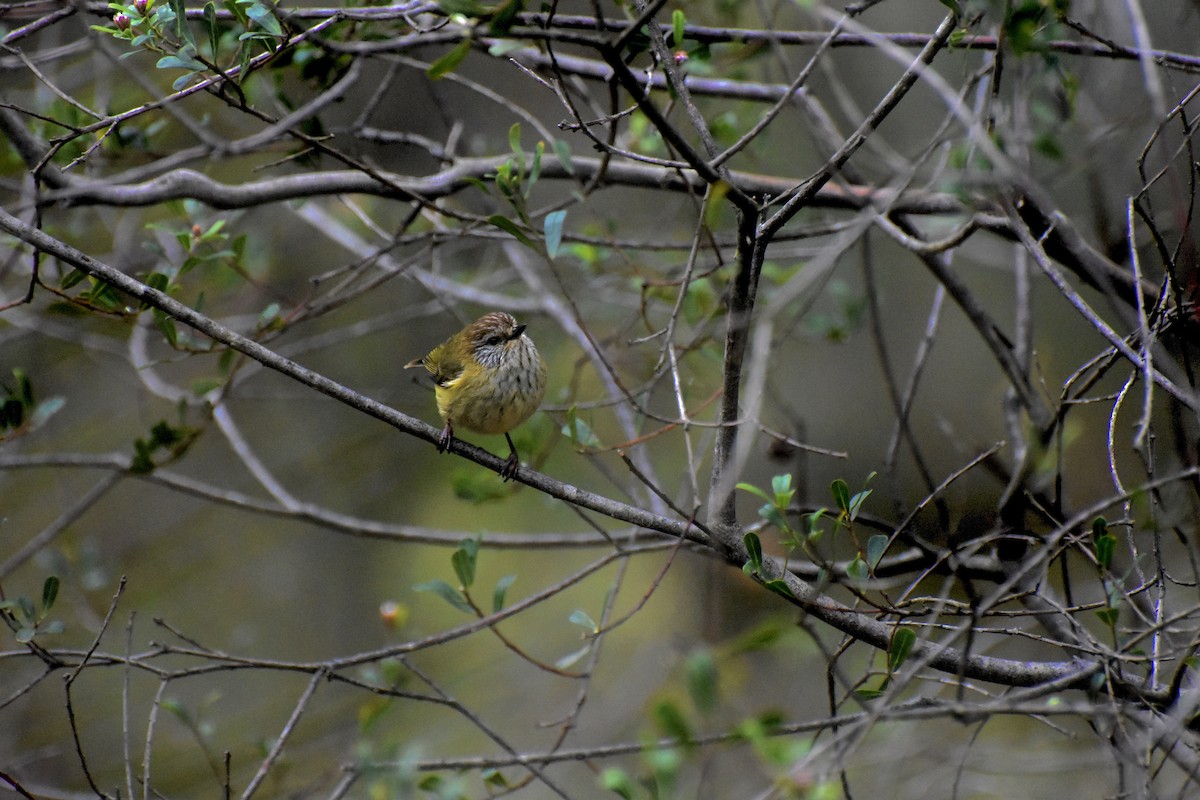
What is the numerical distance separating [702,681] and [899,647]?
1.02 metres

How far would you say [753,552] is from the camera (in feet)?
8.55

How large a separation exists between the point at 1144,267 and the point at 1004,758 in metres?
3.28

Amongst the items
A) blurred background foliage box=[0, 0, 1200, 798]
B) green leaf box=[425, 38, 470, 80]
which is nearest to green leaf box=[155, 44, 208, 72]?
blurred background foliage box=[0, 0, 1200, 798]

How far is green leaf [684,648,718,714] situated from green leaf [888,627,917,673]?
0.90 m

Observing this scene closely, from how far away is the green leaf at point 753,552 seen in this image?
257cm

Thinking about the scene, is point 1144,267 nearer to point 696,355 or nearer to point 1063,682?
point 696,355

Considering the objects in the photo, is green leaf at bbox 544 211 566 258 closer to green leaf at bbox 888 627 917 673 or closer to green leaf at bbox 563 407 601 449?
green leaf at bbox 563 407 601 449

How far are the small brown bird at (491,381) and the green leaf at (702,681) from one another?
1.96 metres

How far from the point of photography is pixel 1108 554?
A: 7.67 ft

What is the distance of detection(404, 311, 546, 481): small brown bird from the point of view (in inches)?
152

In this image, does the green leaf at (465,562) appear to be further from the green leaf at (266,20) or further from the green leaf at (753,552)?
the green leaf at (266,20)

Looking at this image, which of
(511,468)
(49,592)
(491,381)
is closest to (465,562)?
(511,468)

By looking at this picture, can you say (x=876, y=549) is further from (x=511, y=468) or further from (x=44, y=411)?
(x=44, y=411)

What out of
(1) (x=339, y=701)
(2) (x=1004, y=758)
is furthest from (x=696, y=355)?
(1) (x=339, y=701)
